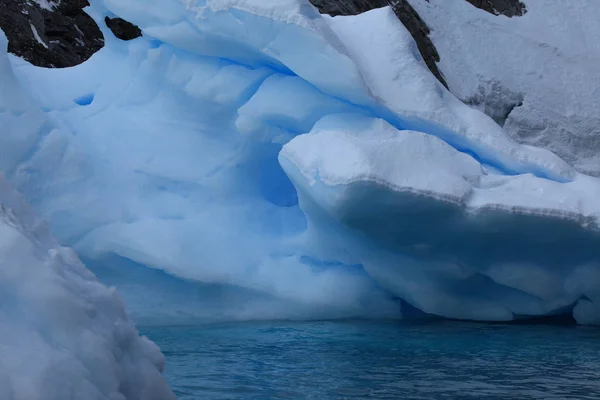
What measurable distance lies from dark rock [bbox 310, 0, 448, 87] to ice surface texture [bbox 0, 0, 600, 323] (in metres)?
10.1

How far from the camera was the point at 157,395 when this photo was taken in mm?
2162

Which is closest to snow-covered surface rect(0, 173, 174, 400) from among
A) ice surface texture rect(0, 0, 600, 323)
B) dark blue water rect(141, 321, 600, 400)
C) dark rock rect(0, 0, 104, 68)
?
dark blue water rect(141, 321, 600, 400)

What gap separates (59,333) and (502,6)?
1975 centimetres

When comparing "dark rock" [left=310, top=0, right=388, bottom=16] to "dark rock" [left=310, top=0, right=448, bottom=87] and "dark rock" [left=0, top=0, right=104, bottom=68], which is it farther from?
"dark rock" [left=0, top=0, right=104, bottom=68]

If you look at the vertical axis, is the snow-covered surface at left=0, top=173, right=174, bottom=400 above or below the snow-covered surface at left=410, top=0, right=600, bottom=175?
below

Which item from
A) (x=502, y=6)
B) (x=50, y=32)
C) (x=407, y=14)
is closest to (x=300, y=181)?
(x=50, y=32)

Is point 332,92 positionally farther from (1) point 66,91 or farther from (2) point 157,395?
(2) point 157,395

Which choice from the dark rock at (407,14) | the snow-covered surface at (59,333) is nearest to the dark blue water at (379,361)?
the snow-covered surface at (59,333)

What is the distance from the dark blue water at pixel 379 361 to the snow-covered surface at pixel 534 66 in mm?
10577

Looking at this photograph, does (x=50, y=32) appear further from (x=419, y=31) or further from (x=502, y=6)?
(x=502, y=6)

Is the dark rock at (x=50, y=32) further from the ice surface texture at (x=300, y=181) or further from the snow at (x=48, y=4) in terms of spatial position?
the ice surface texture at (x=300, y=181)

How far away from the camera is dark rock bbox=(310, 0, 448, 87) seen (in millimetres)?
17297

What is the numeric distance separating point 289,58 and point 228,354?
2525 mm

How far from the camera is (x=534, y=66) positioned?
1766cm
